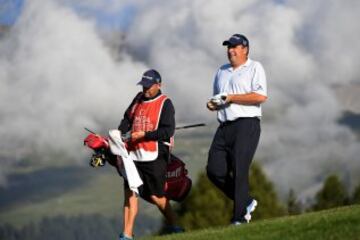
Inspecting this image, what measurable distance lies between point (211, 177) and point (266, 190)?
4783 cm

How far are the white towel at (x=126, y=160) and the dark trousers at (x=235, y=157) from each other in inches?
40.5

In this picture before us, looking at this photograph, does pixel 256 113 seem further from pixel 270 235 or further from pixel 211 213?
pixel 211 213

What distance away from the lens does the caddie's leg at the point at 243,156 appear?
12930 millimetres

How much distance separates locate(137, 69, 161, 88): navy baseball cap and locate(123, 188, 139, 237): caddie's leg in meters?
1.52

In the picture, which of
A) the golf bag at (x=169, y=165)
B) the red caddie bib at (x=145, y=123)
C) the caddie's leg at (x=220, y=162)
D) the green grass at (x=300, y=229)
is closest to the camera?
A: the green grass at (x=300, y=229)

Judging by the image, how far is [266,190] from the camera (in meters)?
60.8

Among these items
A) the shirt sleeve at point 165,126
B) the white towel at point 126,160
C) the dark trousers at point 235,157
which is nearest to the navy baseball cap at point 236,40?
the dark trousers at point 235,157

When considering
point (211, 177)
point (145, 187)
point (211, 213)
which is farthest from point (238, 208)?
point (211, 213)

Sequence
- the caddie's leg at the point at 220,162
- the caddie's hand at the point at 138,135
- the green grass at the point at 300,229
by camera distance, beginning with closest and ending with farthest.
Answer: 1. the green grass at the point at 300,229
2. the caddie's leg at the point at 220,162
3. the caddie's hand at the point at 138,135

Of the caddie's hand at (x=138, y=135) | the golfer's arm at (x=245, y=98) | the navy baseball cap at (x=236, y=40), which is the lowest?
the caddie's hand at (x=138, y=135)

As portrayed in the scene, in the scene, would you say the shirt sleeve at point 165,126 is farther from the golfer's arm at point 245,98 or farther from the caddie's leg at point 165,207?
the golfer's arm at point 245,98

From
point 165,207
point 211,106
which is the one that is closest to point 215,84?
point 211,106

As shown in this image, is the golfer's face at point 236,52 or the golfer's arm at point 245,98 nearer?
the golfer's arm at point 245,98

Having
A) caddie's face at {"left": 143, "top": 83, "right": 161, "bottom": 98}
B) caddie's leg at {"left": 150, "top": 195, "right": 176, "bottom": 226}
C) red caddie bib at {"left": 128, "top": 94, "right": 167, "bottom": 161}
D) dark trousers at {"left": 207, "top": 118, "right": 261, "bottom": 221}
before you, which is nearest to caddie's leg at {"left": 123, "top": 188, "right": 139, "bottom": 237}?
caddie's leg at {"left": 150, "top": 195, "right": 176, "bottom": 226}
